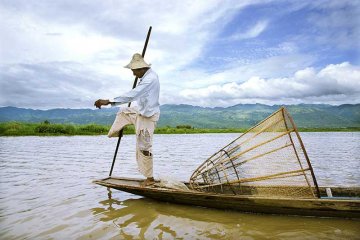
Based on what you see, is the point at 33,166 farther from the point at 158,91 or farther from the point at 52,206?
the point at 158,91

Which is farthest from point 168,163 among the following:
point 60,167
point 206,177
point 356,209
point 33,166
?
point 356,209

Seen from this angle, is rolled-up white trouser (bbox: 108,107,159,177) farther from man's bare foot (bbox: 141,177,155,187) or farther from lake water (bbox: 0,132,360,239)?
lake water (bbox: 0,132,360,239)

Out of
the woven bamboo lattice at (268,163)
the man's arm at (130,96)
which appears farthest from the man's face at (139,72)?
the woven bamboo lattice at (268,163)

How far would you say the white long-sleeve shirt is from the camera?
5594 millimetres

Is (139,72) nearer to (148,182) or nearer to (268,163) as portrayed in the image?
(148,182)

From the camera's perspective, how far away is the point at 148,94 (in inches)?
225

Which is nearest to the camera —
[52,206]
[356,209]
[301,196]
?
[356,209]

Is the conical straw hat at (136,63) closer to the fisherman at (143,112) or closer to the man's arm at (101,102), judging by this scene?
the fisherman at (143,112)

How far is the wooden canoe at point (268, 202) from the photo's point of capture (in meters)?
4.62

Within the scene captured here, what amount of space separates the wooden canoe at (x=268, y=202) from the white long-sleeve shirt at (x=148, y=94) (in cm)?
148

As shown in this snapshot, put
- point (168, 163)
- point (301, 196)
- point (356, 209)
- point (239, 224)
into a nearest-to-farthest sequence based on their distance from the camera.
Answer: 1. point (356, 209)
2. point (239, 224)
3. point (301, 196)
4. point (168, 163)

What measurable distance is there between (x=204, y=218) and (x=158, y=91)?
8.28 feet

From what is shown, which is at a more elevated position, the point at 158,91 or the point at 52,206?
the point at 158,91

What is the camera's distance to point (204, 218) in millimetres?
5102
